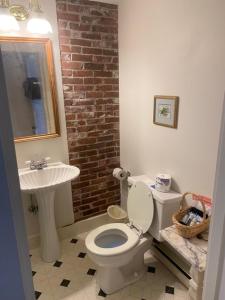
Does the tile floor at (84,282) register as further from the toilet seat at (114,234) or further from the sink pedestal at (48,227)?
the toilet seat at (114,234)

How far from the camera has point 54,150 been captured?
2246 millimetres

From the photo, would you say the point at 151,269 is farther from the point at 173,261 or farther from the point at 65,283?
the point at 65,283

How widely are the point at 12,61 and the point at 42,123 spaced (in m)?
0.57

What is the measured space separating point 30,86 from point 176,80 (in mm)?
1231

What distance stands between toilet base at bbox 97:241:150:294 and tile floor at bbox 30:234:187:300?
0.04 meters

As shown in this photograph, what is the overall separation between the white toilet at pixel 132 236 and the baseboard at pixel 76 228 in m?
0.63

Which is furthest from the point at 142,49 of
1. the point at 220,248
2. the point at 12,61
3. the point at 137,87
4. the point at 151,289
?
the point at 151,289

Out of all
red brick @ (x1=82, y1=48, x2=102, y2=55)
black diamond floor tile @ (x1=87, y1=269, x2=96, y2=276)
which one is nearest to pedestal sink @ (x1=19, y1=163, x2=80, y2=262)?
black diamond floor tile @ (x1=87, y1=269, x2=96, y2=276)

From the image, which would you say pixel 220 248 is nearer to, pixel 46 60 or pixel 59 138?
pixel 59 138

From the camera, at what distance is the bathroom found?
1555 millimetres

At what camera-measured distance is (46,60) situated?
→ 2.02 meters

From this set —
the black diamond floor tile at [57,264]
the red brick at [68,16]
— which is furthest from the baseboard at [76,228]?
the red brick at [68,16]

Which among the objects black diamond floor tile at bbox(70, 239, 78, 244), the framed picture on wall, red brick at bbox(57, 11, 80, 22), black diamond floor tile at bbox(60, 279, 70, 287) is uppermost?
red brick at bbox(57, 11, 80, 22)

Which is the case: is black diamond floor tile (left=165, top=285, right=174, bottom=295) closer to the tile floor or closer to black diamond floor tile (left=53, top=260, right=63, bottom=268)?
the tile floor
